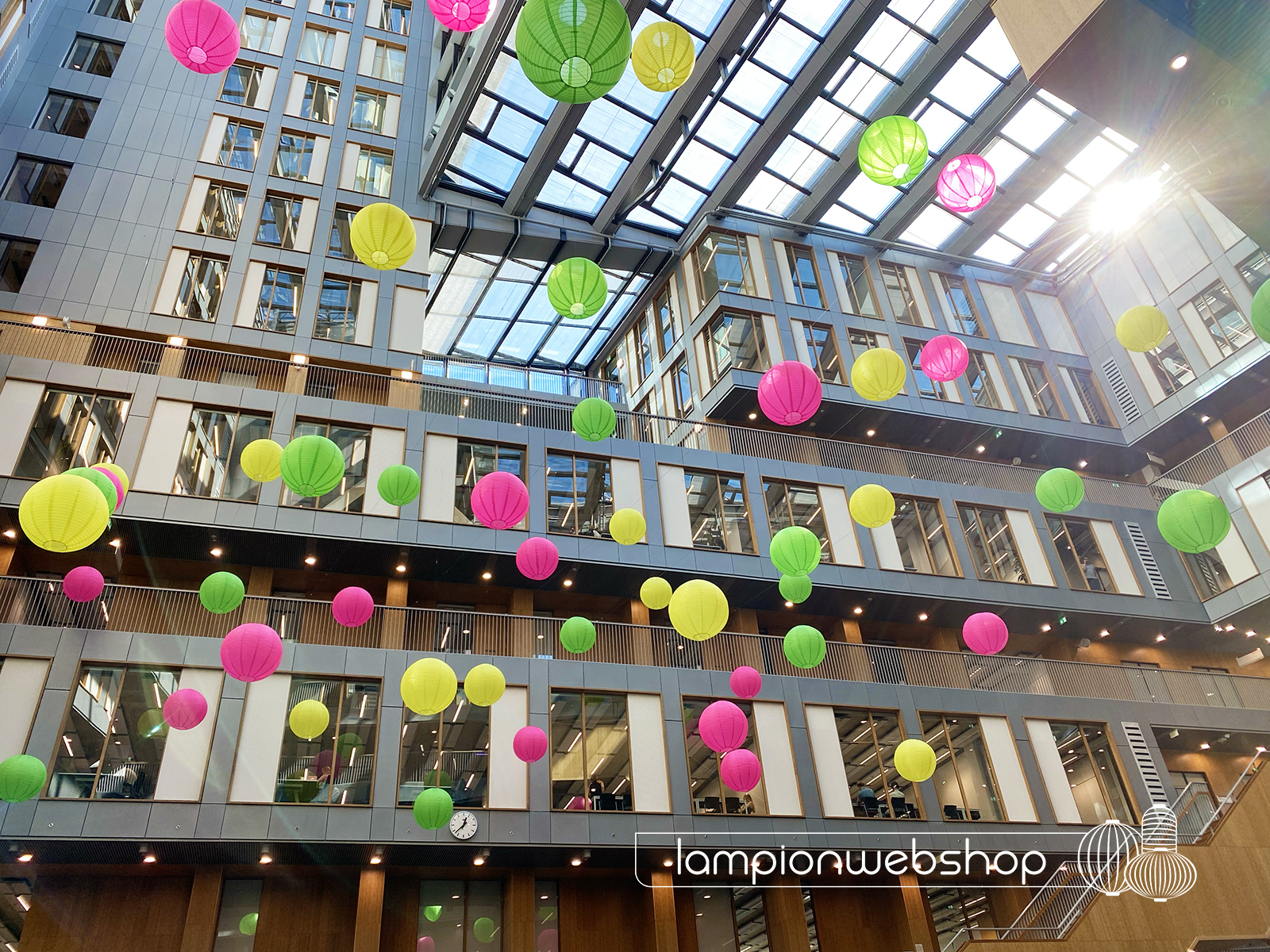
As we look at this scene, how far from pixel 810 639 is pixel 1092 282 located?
24549 millimetres

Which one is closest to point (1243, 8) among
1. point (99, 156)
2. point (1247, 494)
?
point (1247, 494)

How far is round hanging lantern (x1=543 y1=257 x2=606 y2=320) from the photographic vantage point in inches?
474

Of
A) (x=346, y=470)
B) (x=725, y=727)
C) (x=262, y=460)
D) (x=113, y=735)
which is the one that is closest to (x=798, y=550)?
(x=725, y=727)

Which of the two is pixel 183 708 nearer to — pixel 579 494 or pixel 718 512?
pixel 579 494

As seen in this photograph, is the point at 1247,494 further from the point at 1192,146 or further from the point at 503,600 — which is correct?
the point at 1192,146

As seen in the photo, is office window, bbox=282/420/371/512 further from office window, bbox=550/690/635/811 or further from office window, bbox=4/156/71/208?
office window, bbox=4/156/71/208

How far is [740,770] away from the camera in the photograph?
1466cm

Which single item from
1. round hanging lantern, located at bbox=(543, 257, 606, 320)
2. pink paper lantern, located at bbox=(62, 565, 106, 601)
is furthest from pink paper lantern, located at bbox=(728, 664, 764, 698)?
pink paper lantern, located at bbox=(62, 565, 106, 601)

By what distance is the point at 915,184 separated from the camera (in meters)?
29.6

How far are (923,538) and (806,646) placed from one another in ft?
38.0

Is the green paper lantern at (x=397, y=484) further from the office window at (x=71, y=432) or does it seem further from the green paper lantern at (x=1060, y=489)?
the green paper lantern at (x=1060, y=489)

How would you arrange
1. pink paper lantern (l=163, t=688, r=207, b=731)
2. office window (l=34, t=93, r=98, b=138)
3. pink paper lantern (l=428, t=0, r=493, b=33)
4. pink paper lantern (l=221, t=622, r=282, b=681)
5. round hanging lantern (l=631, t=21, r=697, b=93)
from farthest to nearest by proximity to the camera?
office window (l=34, t=93, r=98, b=138)
pink paper lantern (l=163, t=688, r=207, b=731)
pink paper lantern (l=221, t=622, r=282, b=681)
pink paper lantern (l=428, t=0, r=493, b=33)
round hanging lantern (l=631, t=21, r=697, b=93)

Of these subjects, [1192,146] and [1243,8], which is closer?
[1243,8]

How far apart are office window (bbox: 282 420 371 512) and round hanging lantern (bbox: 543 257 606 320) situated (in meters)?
10.5
